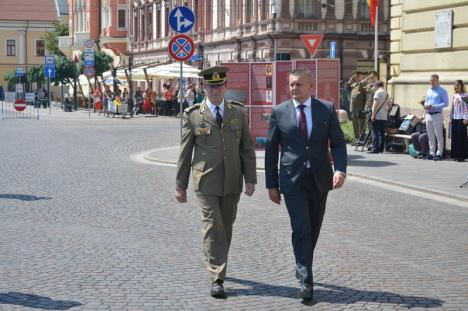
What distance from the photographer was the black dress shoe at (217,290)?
7988 millimetres

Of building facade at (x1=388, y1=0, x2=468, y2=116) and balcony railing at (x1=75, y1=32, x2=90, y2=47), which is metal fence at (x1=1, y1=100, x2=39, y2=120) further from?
building facade at (x1=388, y1=0, x2=468, y2=116)

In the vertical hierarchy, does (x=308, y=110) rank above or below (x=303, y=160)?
above

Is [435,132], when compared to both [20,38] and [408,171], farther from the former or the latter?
[20,38]

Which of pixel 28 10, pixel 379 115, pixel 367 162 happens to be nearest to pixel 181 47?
pixel 379 115

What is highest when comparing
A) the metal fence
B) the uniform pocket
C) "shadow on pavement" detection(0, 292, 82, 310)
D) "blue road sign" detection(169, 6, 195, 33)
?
"blue road sign" detection(169, 6, 195, 33)

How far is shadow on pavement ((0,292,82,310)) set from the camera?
766 centimetres

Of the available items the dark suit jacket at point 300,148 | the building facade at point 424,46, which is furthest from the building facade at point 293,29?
the dark suit jacket at point 300,148

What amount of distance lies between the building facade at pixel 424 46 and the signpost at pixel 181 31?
5.61 metres

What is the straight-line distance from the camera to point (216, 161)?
8.27 m

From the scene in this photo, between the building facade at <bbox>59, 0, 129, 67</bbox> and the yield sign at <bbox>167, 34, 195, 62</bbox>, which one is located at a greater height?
the building facade at <bbox>59, 0, 129, 67</bbox>

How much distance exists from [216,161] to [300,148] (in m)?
0.72

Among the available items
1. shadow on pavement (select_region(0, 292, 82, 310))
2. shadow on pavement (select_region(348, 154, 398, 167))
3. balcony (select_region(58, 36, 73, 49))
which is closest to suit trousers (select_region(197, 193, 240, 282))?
shadow on pavement (select_region(0, 292, 82, 310))

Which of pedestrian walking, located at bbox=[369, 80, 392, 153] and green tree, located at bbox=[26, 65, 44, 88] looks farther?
green tree, located at bbox=[26, 65, 44, 88]

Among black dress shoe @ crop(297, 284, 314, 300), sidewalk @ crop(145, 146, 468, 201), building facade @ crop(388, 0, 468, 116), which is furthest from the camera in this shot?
building facade @ crop(388, 0, 468, 116)
